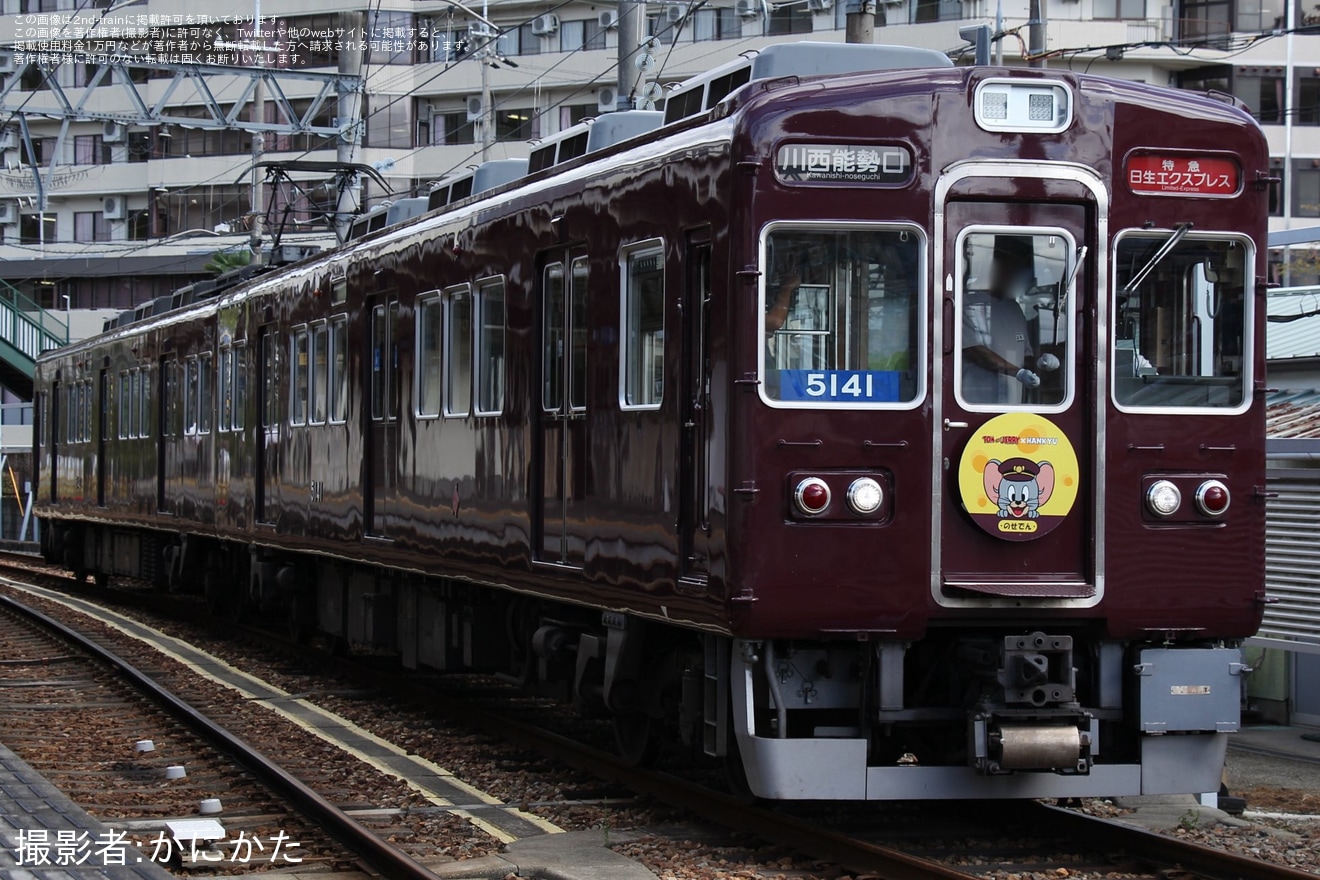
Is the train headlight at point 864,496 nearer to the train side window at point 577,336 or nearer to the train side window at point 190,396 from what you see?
the train side window at point 577,336

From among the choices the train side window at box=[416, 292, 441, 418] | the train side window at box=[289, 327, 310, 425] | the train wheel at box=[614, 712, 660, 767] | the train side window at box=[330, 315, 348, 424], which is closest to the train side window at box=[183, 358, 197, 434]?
the train side window at box=[289, 327, 310, 425]

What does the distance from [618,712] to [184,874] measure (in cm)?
251

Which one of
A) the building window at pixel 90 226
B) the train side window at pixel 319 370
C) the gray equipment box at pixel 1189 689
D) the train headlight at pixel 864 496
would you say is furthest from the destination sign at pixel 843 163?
the building window at pixel 90 226

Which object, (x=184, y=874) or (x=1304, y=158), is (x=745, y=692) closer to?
(x=184, y=874)

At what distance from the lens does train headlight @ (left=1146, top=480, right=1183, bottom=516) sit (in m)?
7.85

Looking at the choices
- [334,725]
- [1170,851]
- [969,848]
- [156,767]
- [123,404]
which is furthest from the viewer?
[123,404]

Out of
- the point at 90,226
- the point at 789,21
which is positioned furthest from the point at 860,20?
the point at 90,226

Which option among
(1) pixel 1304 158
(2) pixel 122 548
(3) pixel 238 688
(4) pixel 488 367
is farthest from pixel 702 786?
(1) pixel 1304 158

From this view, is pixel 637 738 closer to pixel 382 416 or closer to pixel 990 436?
pixel 990 436

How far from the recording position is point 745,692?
7.68 m

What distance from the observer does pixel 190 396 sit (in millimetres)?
19781

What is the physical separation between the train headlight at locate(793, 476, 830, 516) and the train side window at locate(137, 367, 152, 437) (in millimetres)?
15401

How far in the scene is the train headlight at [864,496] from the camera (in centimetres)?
761

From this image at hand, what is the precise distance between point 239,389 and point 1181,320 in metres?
11.3
